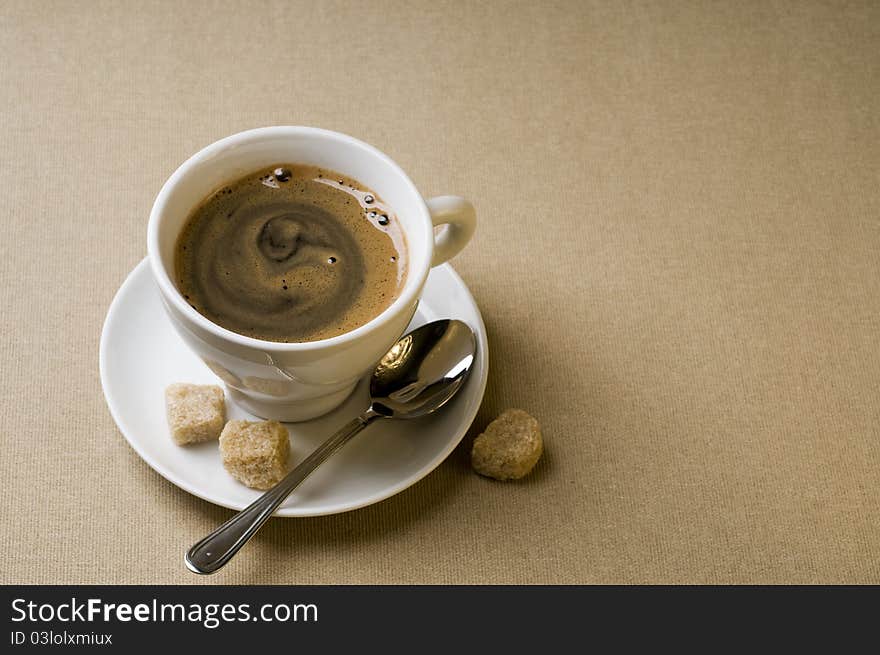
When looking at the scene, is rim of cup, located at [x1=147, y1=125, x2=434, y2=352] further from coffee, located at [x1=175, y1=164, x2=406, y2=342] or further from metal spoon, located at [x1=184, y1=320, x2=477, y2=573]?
metal spoon, located at [x1=184, y1=320, x2=477, y2=573]

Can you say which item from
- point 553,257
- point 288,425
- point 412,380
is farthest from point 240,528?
point 553,257

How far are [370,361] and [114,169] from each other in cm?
76

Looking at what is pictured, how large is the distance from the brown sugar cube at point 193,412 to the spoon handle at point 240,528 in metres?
0.14

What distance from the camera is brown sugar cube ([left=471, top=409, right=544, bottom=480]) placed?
1549 mm

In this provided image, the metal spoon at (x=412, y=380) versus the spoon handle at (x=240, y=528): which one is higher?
the metal spoon at (x=412, y=380)

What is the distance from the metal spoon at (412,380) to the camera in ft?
4.75

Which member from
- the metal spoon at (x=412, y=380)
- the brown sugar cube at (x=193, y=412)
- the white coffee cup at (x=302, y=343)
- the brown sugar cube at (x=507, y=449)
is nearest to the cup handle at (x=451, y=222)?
the white coffee cup at (x=302, y=343)

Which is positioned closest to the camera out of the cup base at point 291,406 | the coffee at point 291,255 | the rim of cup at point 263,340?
the rim of cup at point 263,340

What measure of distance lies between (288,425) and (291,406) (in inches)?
2.5

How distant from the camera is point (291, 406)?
1.50 meters

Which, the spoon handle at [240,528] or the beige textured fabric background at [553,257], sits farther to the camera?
the beige textured fabric background at [553,257]

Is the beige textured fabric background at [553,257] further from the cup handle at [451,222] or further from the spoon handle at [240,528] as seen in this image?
the cup handle at [451,222]

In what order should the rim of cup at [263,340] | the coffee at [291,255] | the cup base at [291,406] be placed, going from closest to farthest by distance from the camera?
the rim of cup at [263,340], the coffee at [291,255], the cup base at [291,406]

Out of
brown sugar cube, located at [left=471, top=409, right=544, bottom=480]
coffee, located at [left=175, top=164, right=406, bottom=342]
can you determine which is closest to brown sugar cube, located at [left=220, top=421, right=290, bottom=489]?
coffee, located at [left=175, top=164, right=406, bottom=342]
